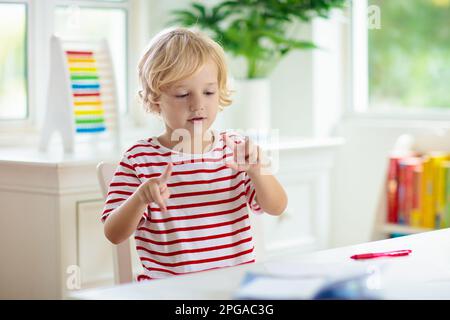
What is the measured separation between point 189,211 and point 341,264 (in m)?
0.40

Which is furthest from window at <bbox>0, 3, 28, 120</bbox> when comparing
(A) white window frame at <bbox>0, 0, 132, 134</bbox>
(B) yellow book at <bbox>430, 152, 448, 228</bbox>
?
(B) yellow book at <bbox>430, 152, 448, 228</bbox>

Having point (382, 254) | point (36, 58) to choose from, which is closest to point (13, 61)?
point (36, 58)

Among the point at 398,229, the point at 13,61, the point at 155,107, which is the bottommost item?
the point at 398,229

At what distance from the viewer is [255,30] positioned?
2.88 metres

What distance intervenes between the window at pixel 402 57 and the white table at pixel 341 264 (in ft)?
6.17

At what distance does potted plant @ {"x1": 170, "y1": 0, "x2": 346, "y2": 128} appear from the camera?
9.41 feet

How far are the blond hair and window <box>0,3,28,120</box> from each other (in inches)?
51.1

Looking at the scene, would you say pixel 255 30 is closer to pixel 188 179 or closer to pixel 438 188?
pixel 438 188

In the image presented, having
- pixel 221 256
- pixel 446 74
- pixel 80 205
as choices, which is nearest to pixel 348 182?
pixel 446 74

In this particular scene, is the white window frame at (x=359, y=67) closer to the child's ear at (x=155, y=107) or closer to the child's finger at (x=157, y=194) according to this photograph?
the child's ear at (x=155, y=107)

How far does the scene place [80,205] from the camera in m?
2.21

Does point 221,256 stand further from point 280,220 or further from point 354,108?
point 354,108

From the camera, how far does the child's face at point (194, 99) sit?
1405 millimetres

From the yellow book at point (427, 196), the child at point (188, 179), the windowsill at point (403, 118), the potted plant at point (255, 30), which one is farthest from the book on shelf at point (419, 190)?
the child at point (188, 179)
